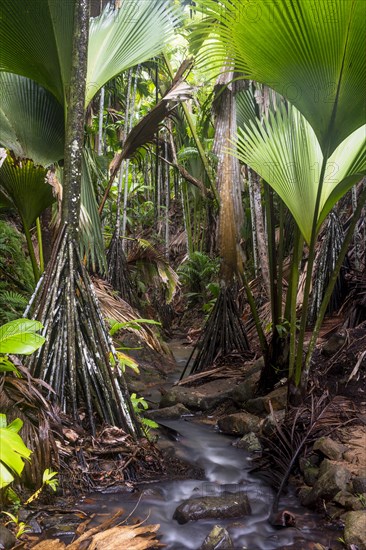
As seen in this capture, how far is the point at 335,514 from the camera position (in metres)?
2.59

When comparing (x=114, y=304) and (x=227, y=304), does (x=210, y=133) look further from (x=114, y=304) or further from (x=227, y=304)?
(x=114, y=304)

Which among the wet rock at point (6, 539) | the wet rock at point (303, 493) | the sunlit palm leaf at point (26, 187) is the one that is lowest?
the wet rock at point (303, 493)

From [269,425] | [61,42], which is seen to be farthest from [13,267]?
[269,425]

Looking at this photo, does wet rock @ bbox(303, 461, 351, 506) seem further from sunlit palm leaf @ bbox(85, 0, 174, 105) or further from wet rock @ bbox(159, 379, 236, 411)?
sunlit palm leaf @ bbox(85, 0, 174, 105)

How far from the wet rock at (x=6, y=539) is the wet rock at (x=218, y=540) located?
863mm

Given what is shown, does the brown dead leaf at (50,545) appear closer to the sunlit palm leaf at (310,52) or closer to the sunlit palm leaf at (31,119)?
the sunlit palm leaf at (310,52)

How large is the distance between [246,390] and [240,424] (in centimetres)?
54

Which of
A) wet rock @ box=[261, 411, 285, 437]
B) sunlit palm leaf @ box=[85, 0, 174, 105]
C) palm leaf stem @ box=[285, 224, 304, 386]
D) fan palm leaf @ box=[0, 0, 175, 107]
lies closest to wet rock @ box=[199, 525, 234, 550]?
wet rock @ box=[261, 411, 285, 437]

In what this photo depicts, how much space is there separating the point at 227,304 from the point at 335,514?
3.12m

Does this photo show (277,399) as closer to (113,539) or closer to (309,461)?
(309,461)

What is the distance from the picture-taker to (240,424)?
4.07m

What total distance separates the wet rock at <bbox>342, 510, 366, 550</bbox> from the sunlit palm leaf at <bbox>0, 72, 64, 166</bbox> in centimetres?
322

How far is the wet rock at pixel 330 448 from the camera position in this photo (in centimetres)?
294

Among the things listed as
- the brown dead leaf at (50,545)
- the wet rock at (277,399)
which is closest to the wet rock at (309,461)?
the wet rock at (277,399)
